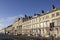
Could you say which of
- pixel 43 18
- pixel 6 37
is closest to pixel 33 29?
pixel 43 18

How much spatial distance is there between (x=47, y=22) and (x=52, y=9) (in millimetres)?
4799

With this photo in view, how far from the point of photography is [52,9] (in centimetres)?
5541

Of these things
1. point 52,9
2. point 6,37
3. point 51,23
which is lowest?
point 6,37

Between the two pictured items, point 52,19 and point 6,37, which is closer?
point 52,19

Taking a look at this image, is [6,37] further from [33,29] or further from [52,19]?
[52,19]

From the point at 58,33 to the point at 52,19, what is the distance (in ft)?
23.5

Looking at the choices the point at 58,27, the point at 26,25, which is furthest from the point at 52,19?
the point at 26,25

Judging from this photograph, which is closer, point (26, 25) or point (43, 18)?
point (43, 18)

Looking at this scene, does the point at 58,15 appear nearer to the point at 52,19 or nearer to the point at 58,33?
the point at 52,19

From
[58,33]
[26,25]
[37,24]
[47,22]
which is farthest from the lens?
[26,25]

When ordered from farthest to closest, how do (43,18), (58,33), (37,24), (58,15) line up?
(37,24), (43,18), (58,15), (58,33)

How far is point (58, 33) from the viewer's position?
46719 millimetres

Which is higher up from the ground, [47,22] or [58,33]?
[47,22]

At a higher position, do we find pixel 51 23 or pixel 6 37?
pixel 51 23
